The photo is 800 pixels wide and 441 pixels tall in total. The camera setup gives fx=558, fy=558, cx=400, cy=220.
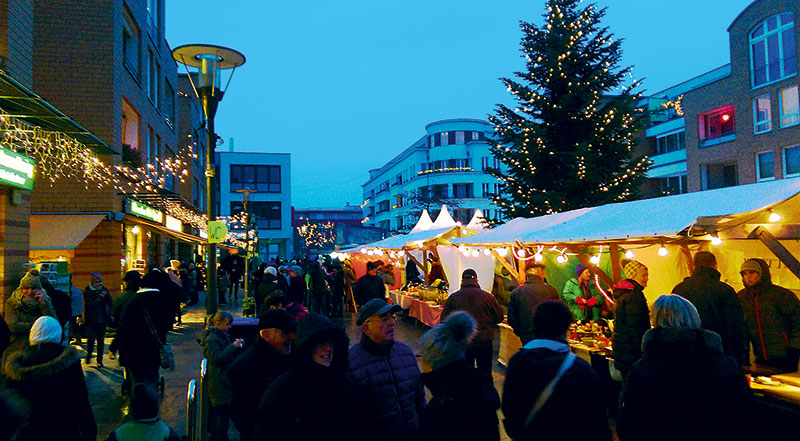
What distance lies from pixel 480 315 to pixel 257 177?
51.3 m

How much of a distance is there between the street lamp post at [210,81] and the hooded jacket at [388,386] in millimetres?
4984

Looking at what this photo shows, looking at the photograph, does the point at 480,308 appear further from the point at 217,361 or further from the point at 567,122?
the point at 567,122

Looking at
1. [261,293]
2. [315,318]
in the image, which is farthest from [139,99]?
[315,318]

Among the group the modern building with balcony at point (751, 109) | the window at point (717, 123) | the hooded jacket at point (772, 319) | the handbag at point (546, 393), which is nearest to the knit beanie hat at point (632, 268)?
the hooded jacket at point (772, 319)

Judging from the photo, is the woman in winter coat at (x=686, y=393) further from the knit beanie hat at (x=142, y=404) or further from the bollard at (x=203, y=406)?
the bollard at (x=203, y=406)

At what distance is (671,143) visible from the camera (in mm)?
38844

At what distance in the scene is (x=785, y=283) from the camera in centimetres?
793

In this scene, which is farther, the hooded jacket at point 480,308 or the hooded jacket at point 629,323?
the hooded jacket at point 480,308

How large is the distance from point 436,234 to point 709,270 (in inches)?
361

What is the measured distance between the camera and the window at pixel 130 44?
1619 centimetres

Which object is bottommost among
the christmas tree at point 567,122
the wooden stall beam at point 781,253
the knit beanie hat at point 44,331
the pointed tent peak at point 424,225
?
the knit beanie hat at point 44,331

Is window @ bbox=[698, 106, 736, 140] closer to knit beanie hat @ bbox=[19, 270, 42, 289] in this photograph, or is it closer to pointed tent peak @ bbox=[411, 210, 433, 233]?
pointed tent peak @ bbox=[411, 210, 433, 233]

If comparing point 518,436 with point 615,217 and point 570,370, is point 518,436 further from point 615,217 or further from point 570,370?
point 615,217

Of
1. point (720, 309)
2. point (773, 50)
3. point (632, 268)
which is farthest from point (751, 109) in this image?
point (720, 309)
